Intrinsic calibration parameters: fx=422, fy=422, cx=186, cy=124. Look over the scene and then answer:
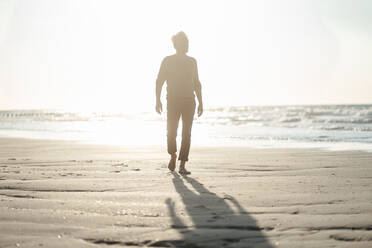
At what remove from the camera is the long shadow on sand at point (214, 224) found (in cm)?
261

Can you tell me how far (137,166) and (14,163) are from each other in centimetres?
209

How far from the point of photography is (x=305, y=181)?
4984 millimetres

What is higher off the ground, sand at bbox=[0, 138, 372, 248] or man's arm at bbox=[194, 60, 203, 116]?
man's arm at bbox=[194, 60, 203, 116]

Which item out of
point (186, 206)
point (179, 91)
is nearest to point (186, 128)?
point (179, 91)

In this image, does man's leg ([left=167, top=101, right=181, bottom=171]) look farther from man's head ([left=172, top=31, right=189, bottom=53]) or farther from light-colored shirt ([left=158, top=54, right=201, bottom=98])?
man's head ([left=172, top=31, right=189, bottom=53])

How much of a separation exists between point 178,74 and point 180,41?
494mm

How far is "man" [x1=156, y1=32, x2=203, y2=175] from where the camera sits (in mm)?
6172

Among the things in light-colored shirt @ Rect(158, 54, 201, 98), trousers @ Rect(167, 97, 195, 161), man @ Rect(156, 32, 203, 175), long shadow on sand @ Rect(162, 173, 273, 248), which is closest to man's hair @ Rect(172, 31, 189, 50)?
man @ Rect(156, 32, 203, 175)

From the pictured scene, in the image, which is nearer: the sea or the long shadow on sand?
the long shadow on sand

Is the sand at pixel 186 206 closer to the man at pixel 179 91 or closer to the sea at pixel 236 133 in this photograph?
the man at pixel 179 91

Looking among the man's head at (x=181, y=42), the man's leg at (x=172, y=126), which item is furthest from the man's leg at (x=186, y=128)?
the man's head at (x=181, y=42)

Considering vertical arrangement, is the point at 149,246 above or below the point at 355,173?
above

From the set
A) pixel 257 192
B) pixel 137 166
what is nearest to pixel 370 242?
pixel 257 192

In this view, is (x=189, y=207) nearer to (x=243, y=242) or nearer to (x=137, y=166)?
(x=243, y=242)
